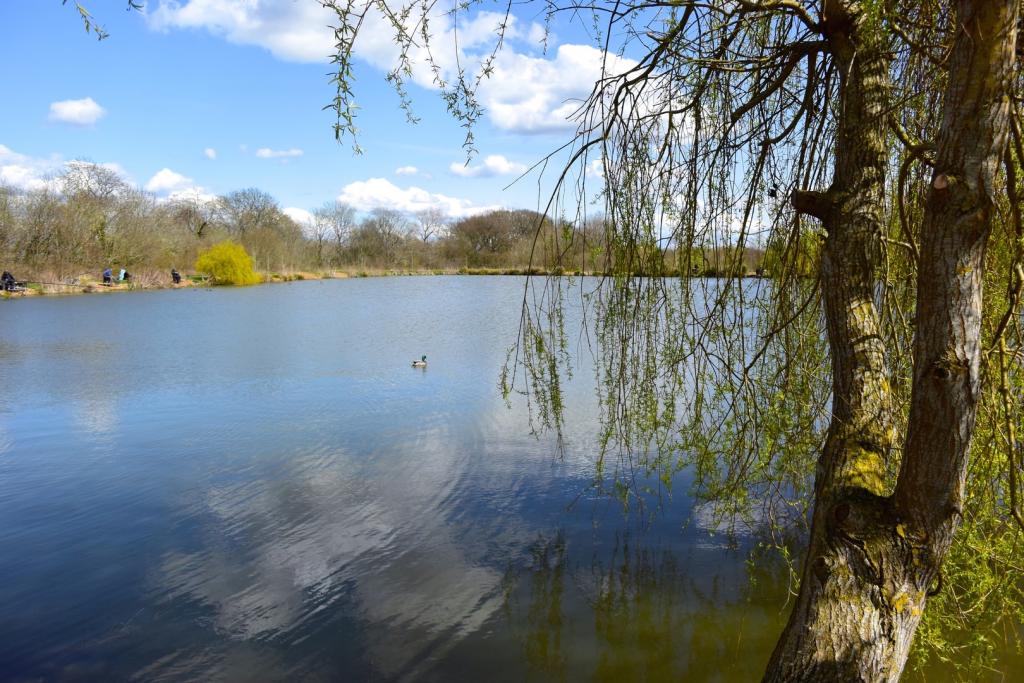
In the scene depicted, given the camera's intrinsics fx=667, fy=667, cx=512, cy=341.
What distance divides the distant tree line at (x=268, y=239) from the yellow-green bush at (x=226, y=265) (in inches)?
70.2

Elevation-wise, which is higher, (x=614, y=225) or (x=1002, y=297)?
(x=614, y=225)

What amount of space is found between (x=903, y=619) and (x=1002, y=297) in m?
1.33

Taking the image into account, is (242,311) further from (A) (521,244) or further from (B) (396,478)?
(A) (521,244)

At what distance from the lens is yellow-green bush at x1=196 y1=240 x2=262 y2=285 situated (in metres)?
33.5

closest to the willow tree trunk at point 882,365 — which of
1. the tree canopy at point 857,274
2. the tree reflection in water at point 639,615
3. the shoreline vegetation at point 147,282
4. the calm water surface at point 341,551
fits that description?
the tree canopy at point 857,274

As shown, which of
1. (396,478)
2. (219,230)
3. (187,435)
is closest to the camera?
(396,478)

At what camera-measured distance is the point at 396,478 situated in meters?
6.26

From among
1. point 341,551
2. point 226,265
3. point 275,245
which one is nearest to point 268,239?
point 275,245

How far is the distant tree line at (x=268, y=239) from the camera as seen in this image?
3018 millimetres

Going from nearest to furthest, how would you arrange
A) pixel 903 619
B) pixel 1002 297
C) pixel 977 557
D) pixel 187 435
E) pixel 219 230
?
pixel 903 619 < pixel 1002 297 < pixel 977 557 < pixel 187 435 < pixel 219 230

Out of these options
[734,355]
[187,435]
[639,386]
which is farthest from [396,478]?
[734,355]

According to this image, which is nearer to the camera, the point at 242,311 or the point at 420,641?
the point at 420,641

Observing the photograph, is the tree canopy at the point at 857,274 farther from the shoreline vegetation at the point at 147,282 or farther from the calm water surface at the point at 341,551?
the shoreline vegetation at the point at 147,282

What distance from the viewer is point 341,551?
4.93 metres
